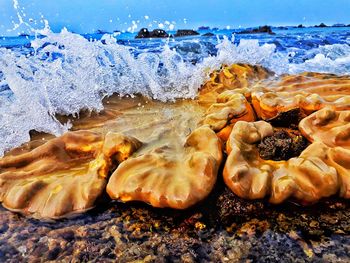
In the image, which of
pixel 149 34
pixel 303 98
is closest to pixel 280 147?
pixel 303 98

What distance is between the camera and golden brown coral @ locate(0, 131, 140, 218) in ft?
7.95

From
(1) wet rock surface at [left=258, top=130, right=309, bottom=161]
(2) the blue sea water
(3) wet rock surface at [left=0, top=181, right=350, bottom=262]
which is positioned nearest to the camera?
(3) wet rock surface at [left=0, top=181, right=350, bottom=262]

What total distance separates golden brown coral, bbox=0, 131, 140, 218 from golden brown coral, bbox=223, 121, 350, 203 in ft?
3.10

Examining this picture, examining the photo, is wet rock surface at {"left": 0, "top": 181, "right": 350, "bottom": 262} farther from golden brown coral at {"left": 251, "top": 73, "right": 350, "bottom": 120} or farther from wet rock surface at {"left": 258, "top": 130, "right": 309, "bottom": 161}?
golden brown coral at {"left": 251, "top": 73, "right": 350, "bottom": 120}

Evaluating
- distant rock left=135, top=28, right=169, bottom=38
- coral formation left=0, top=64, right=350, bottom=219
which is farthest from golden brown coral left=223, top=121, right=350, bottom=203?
distant rock left=135, top=28, right=169, bottom=38

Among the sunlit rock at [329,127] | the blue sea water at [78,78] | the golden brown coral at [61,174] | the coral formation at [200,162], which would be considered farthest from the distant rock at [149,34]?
the sunlit rock at [329,127]

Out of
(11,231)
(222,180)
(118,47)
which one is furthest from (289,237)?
(118,47)

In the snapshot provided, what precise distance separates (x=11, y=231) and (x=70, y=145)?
96 centimetres

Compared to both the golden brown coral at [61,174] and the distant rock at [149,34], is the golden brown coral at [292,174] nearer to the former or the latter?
the golden brown coral at [61,174]

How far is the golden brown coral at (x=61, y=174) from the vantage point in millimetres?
2422

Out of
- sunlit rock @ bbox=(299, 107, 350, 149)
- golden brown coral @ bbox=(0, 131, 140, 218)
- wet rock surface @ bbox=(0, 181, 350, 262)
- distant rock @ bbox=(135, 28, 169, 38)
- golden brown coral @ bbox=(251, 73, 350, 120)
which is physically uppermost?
distant rock @ bbox=(135, 28, 169, 38)

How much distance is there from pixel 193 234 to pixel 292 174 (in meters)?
0.85

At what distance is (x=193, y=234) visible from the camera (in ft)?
6.87

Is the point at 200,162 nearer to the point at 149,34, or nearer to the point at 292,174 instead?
the point at 292,174
